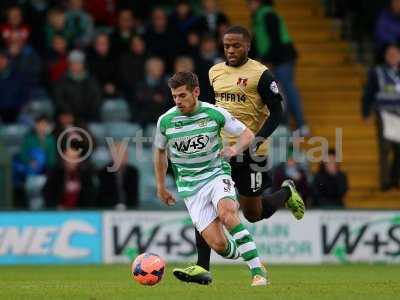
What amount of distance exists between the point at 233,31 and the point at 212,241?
2062 millimetres

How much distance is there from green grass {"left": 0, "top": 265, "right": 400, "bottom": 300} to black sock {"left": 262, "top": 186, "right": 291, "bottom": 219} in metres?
0.72

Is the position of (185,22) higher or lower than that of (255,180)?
higher

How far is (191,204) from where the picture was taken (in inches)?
466

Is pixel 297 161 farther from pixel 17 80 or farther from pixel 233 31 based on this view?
pixel 233 31

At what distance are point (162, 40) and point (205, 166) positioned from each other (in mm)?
9208

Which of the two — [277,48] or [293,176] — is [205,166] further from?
[277,48]

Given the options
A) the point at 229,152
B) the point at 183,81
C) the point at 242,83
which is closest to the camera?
the point at 229,152

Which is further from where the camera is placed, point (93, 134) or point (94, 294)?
point (93, 134)

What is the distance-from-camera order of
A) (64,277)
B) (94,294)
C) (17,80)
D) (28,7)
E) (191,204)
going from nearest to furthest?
(94,294) < (191,204) < (64,277) < (17,80) < (28,7)

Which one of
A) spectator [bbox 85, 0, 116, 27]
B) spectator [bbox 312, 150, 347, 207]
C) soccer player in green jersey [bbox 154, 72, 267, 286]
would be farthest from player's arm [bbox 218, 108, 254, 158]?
spectator [bbox 85, 0, 116, 27]

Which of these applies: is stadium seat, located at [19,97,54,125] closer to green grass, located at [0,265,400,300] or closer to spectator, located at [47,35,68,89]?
spectator, located at [47,35,68,89]

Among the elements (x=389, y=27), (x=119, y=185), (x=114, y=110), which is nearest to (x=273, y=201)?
(x=119, y=185)

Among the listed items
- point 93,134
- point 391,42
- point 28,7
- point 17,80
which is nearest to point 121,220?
point 93,134

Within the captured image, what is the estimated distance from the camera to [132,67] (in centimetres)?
2028
